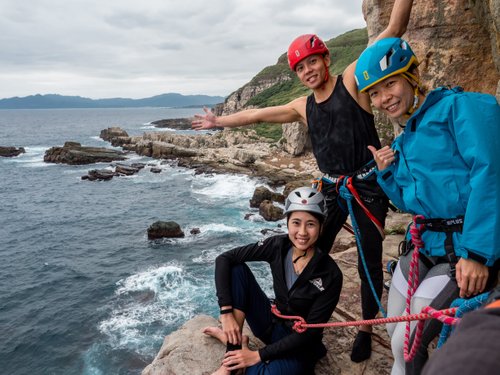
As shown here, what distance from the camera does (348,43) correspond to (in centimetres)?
12394

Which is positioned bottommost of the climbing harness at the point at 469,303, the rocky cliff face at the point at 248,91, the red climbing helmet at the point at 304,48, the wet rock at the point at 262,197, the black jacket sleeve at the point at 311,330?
the wet rock at the point at 262,197

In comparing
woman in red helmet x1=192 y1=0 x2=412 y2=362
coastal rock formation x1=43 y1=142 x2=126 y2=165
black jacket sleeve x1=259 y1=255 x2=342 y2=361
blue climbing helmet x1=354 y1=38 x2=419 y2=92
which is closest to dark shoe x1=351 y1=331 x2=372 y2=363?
woman in red helmet x1=192 y1=0 x2=412 y2=362

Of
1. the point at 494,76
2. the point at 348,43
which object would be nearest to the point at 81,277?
the point at 494,76

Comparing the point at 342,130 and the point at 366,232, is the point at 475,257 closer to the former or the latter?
the point at 366,232

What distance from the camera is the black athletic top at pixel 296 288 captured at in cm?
406

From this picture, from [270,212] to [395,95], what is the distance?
26.1 metres

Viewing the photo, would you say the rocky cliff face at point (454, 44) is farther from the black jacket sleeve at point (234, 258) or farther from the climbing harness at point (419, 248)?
the black jacket sleeve at point (234, 258)

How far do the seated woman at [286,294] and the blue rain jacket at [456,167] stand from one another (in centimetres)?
127

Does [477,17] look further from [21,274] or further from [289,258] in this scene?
[21,274]

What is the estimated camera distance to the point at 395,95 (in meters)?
3.20

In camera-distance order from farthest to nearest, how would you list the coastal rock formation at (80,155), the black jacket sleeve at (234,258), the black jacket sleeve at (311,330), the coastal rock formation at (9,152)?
the coastal rock formation at (9,152)
the coastal rock formation at (80,155)
the black jacket sleeve at (234,258)
the black jacket sleeve at (311,330)

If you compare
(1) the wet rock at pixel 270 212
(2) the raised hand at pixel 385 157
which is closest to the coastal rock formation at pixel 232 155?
(1) the wet rock at pixel 270 212

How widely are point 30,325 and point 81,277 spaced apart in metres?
4.75

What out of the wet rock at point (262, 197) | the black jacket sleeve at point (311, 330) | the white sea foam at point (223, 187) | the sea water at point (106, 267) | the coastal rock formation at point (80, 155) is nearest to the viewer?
the black jacket sleeve at point (311, 330)
